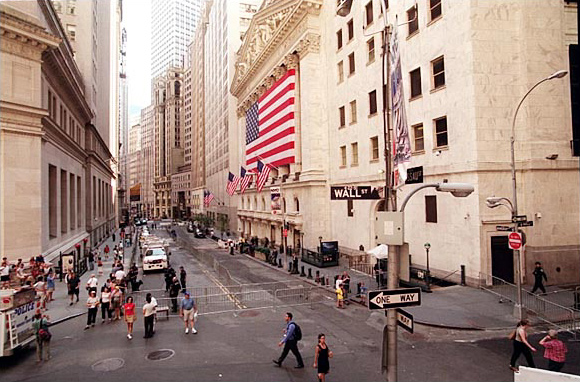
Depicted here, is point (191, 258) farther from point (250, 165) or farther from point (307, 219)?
point (250, 165)

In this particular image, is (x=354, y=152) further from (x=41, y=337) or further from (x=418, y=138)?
(x=41, y=337)

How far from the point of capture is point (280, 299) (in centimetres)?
1975

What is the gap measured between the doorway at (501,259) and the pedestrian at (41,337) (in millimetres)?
20103

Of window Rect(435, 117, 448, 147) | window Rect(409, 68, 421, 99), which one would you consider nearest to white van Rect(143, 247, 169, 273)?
window Rect(435, 117, 448, 147)

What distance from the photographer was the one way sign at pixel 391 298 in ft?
21.3

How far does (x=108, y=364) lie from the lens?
36.8 feet

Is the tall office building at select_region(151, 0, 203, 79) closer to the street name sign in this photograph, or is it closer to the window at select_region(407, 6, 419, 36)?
the window at select_region(407, 6, 419, 36)

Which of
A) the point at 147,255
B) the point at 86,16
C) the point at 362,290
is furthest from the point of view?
the point at 86,16

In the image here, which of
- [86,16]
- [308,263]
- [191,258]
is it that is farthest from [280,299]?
[86,16]

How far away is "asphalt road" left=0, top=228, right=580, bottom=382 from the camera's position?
404 inches

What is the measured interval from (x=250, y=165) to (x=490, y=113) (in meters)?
38.7

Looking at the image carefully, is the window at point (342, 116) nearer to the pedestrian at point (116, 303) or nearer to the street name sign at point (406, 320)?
the pedestrian at point (116, 303)

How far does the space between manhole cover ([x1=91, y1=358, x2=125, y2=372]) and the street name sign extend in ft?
27.5

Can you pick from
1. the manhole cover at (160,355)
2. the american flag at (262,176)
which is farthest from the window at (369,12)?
the manhole cover at (160,355)
